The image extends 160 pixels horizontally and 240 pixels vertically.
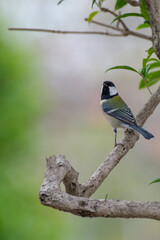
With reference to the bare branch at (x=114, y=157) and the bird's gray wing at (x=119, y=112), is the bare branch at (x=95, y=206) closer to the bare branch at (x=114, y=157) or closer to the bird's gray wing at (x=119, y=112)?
the bare branch at (x=114, y=157)

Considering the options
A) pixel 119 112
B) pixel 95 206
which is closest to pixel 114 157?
pixel 95 206

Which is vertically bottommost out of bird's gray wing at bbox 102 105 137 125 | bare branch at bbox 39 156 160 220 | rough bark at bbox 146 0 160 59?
bare branch at bbox 39 156 160 220

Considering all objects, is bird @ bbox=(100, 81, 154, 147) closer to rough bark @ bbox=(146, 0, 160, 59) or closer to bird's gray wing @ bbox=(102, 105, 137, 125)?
bird's gray wing @ bbox=(102, 105, 137, 125)

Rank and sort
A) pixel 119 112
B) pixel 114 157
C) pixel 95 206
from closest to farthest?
pixel 95 206, pixel 114 157, pixel 119 112

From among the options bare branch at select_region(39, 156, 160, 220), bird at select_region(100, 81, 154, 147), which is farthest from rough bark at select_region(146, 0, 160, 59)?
bird at select_region(100, 81, 154, 147)

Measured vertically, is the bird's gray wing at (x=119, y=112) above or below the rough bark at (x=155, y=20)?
below

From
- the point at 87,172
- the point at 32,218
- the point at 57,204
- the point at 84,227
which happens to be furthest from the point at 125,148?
the point at 84,227

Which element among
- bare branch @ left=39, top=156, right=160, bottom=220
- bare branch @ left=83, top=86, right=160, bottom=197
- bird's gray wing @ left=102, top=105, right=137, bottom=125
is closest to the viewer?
bare branch @ left=39, top=156, right=160, bottom=220

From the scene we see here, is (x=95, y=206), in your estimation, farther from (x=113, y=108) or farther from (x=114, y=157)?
(x=113, y=108)

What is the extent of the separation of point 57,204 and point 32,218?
2315mm

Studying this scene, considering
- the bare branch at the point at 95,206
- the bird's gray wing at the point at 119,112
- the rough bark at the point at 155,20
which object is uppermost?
the rough bark at the point at 155,20

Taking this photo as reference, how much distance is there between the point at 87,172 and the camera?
406 cm

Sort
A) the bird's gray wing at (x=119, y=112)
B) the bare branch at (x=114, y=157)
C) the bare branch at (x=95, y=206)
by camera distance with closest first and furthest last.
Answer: the bare branch at (x=95, y=206) → the bare branch at (x=114, y=157) → the bird's gray wing at (x=119, y=112)

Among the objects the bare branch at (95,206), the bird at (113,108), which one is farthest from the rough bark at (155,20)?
the bird at (113,108)
